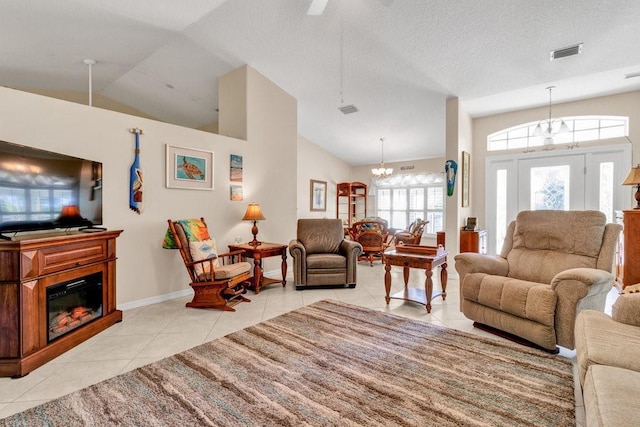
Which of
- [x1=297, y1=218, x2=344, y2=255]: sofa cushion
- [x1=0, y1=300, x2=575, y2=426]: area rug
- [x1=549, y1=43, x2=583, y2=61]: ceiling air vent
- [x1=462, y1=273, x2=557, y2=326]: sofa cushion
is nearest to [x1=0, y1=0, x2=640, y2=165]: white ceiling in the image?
[x1=549, y1=43, x2=583, y2=61]: ceiling air vent

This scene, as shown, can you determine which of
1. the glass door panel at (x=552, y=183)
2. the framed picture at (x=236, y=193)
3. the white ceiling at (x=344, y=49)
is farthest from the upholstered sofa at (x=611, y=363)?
the framed picture at (x=236, y=193)

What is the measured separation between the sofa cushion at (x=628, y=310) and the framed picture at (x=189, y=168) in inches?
161

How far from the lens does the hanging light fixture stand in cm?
423

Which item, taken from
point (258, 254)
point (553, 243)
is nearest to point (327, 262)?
point (258, 254)

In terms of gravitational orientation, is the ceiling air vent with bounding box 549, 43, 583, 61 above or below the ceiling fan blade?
above

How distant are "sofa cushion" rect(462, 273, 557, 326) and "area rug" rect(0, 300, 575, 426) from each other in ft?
0.96

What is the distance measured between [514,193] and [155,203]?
5588 mm

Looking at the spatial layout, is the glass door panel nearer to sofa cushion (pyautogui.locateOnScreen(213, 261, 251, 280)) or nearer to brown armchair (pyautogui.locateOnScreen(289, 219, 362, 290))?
brown armchair (pyautogui.locateOnScreen(289, 219, 362, 290))

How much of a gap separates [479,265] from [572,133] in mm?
3609

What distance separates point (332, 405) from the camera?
1691 millimetres

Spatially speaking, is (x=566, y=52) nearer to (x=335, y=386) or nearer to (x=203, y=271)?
(x=335, y=386)

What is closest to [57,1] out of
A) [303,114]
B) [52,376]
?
[52,376]

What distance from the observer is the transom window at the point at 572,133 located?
4.48 meters

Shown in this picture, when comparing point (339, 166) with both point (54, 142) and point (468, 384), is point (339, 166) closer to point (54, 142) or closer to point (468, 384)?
point (54, 142)
